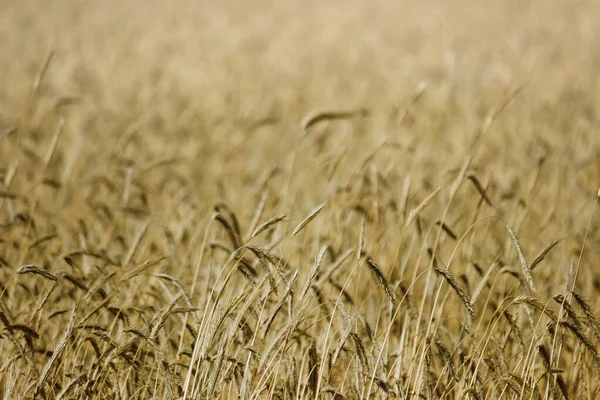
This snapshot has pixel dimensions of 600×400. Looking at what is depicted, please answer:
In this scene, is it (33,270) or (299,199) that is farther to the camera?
(299,199)

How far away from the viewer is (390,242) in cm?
269

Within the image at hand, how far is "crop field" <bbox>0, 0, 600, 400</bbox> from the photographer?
149cm

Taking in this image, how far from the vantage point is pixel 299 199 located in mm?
3443

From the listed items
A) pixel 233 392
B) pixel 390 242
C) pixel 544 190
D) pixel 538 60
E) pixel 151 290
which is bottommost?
pixel 233 392

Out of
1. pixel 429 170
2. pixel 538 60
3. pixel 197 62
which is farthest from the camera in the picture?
pixel 197 62

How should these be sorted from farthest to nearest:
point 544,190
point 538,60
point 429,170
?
point 538,60 → point 429,170 → point 544,190

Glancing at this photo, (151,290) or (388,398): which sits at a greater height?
(151,290)

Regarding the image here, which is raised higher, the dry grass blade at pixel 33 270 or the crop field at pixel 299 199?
the crop field at pixel 299 199

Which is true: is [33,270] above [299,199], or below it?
below

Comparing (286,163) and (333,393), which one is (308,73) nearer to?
(286,163)

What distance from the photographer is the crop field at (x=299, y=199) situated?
1.49 meters

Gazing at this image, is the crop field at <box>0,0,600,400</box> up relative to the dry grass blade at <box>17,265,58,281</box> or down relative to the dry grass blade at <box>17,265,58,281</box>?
up

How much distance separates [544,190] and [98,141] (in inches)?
133

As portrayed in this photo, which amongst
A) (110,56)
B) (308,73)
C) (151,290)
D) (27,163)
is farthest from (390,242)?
(110,56)
